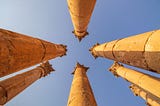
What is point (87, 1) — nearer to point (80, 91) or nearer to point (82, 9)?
point (82, 9)

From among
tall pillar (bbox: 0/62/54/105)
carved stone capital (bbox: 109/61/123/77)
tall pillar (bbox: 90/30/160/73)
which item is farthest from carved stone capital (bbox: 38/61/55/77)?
tall pillar (bbox: 90/30/160/73)

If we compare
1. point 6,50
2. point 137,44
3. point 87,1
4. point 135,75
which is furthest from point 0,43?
point 135,75

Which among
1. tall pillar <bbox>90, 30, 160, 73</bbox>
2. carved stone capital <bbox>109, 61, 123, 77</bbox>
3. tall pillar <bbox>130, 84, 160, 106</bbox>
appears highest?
tall pillar <bbox>90, 30, 160, 73</bbox>

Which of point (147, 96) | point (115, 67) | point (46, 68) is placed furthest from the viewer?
point (115, 67)

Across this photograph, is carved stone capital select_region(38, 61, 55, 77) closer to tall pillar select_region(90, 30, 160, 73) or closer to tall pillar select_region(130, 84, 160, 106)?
tall pillar select_region(130, 84, 160, 106)

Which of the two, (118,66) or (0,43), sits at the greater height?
(0,43)

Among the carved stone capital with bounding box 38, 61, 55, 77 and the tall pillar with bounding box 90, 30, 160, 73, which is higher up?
the tall pillar with bounding box 90, 30, 160, 73

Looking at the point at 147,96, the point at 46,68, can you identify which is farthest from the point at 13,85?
the point at 147,96

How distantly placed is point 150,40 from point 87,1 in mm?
6721

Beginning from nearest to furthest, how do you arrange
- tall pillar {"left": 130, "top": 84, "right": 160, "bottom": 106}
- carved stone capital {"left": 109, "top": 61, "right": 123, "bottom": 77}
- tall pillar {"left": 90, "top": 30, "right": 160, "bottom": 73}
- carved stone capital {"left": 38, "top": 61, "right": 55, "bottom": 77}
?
tall pillar {"left": 90, "top": 30, "right": 160, "bottom": 73} → tall pillar {"left": 130, "top": 84, "right": 160, "bottom": 106} → carved stone capital {"left": 38, "top": 61, "right": 55, "bottom": 77} → carved stone capital {"left": 109, "top": 61, "right": 123, "bottom": 77}

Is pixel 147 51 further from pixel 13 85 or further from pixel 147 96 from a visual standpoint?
pixel 147 96

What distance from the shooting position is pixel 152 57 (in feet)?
14.4

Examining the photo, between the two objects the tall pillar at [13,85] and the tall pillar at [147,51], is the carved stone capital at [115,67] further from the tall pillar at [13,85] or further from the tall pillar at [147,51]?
the tall pillar at [147,51]

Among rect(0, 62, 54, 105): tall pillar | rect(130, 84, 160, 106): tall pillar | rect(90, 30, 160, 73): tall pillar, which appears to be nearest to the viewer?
rect(90, 30, 160, 73): tall pillar
